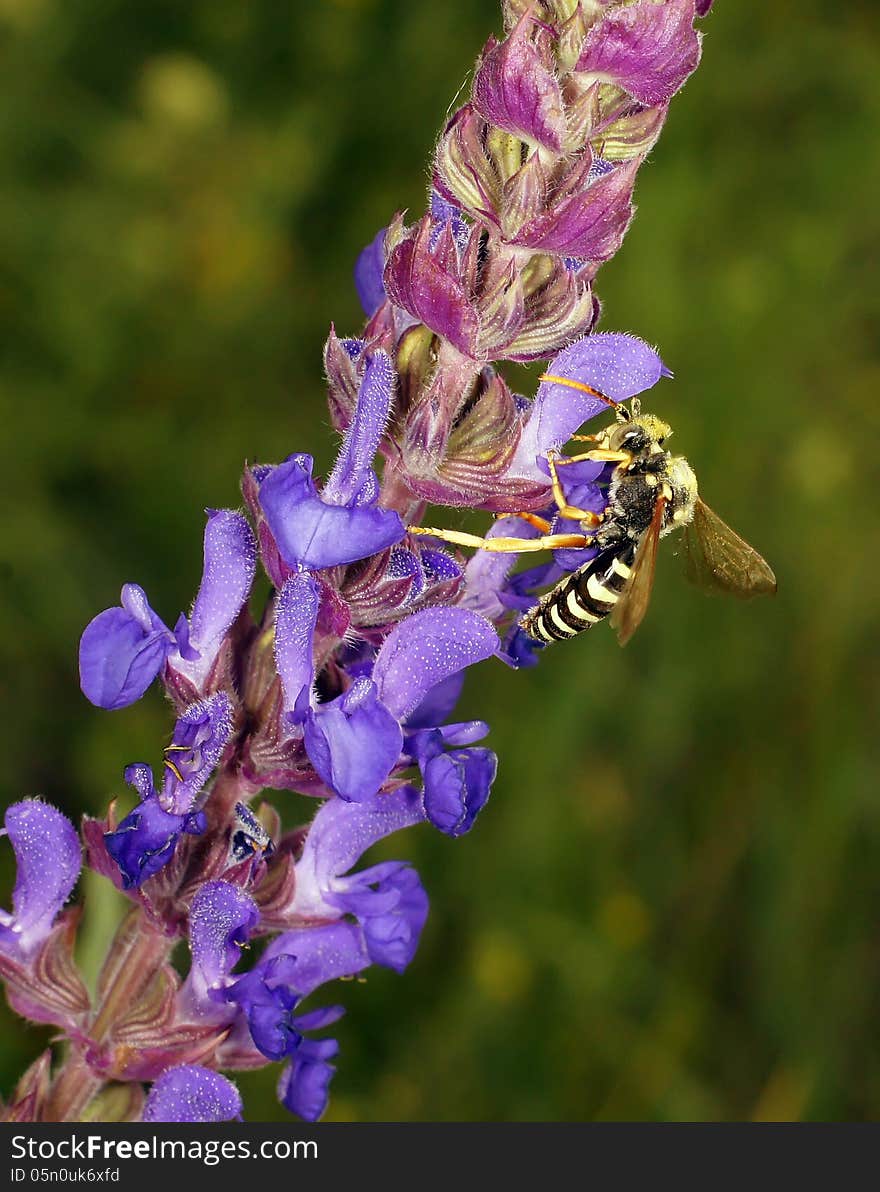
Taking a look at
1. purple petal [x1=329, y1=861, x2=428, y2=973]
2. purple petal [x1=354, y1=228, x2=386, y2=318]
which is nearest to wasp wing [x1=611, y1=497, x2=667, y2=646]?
purple petal [x1=329, y1=861, x2=428, y2=973]

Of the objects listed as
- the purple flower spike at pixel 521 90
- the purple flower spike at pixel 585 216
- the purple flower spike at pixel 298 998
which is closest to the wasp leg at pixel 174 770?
the purple flower spike at pixel 298 998

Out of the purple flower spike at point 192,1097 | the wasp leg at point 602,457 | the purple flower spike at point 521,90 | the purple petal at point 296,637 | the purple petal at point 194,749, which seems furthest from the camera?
the wasp leg at point 602,457

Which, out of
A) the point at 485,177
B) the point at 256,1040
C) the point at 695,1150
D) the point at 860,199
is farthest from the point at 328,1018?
the point at 860,199

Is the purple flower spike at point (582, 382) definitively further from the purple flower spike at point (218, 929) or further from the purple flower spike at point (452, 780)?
the purple flower spike at point (218, 929)

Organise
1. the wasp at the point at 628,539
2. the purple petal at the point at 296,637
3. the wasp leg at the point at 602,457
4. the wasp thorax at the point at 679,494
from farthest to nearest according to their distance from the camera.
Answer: the wasp thorax at the point at 679,494, the wasp at the point at 628,539, the wasp leg at the point at 602,457, the purple petal at the point at 296,637

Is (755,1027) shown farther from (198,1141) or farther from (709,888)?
(198,1141)

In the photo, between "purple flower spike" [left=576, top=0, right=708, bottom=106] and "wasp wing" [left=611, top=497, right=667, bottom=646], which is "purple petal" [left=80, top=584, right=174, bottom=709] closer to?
"wasp wing" [left=611, top=497, right=667, bottom=646]

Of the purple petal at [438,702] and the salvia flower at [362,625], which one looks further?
the purple petal at [438,702]
